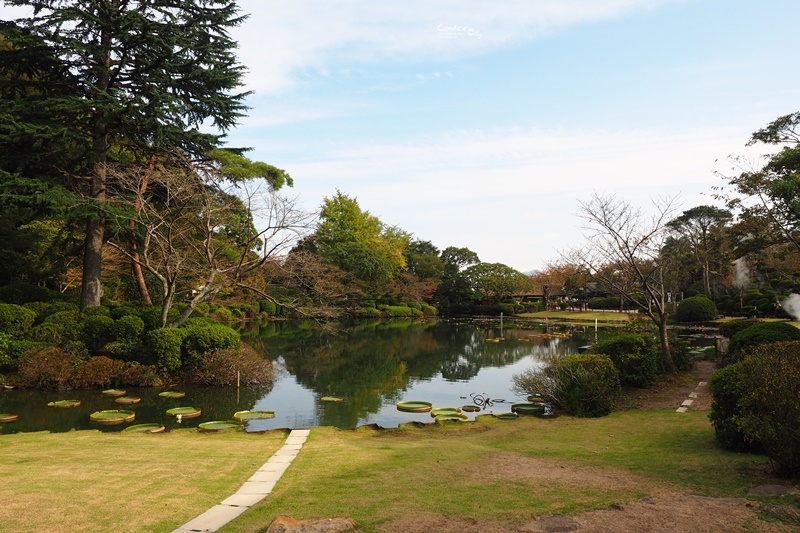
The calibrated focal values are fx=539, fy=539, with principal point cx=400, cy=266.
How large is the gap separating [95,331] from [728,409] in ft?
52.8

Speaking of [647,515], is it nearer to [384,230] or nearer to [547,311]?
[547,311]

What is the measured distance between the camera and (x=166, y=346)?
15.7m

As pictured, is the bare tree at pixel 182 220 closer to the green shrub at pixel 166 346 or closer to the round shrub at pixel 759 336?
the green shrub at pixel 166 346

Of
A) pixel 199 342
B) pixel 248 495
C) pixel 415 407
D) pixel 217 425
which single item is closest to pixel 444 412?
pixel 415 407

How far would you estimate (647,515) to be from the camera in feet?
15.0

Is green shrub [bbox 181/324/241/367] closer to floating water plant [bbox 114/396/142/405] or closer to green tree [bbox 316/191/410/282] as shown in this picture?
floating water plant [bbox 114/396/142/405]

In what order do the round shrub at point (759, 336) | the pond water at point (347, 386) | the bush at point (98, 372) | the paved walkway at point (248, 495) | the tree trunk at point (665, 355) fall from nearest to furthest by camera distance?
the paved walkway at point (248, 495), the pond water at point (347, 386), the round shrub at point (759, 336), the bush at point (98, 372), the tree trunk at point (665, 355)

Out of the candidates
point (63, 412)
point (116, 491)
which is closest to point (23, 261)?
point (63, 412)

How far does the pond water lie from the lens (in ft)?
40.8

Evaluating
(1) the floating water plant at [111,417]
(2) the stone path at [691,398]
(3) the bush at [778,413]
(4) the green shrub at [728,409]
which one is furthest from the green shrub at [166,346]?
(3) the bush at [778,413]

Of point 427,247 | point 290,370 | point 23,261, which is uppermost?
point 427,247

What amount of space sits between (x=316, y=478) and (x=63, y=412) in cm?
924

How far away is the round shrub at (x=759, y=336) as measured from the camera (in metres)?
13.2

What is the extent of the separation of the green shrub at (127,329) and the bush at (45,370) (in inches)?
58.0
